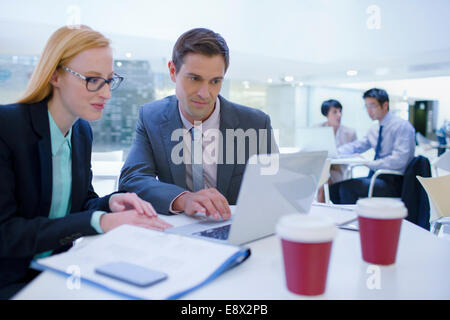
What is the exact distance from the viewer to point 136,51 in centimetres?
590

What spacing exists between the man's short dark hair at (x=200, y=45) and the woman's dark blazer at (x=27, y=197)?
0.65 metres

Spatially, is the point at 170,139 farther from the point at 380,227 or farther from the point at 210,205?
the point at 380,227

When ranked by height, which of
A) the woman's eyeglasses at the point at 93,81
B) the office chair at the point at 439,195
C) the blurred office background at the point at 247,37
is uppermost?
the blurred office background at the point at 247,37

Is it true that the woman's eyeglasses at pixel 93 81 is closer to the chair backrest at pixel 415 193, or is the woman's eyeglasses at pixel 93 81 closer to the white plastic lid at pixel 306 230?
the white plastic lid at pixel 306 230

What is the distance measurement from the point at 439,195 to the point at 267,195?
1647mm

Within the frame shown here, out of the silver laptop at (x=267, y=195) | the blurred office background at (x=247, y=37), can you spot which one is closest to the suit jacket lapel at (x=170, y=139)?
the silver laptop at (x=267, y=195)

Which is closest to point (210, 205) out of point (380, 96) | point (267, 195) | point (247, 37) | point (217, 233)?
point (217, 233)

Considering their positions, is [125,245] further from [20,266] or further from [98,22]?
[98,22]

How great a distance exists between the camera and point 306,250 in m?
0.67

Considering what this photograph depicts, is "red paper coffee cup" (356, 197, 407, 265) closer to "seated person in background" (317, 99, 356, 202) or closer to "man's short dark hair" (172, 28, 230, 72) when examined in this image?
"man's short dark hair" (172, 28, 230, 72)

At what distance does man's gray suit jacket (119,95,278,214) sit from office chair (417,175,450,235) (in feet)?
3.22

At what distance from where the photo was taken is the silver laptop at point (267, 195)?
883 millimetres

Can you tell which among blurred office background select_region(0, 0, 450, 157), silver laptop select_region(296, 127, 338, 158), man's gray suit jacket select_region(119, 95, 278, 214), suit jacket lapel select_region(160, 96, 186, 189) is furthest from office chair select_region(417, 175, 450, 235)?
blurred office background select_region(0, 0, 450, 157)
